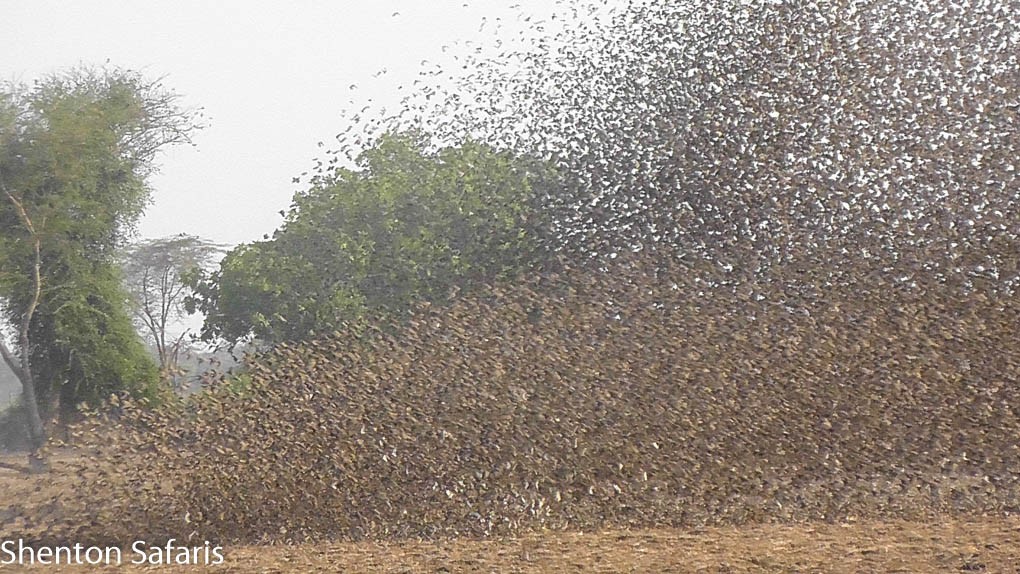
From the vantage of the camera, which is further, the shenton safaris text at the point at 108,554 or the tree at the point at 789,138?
the tree at the point at 789,138

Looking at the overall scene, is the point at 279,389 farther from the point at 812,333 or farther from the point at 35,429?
the point at 812,333

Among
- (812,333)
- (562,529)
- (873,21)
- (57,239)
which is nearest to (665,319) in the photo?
(812,333)

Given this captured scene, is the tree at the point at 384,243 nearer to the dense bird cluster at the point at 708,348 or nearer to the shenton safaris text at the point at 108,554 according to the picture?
the dense bird cluster at the point at 708,348

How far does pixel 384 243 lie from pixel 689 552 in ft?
11.0

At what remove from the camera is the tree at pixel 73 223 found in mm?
7176

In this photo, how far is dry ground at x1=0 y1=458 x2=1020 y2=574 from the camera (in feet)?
14.4

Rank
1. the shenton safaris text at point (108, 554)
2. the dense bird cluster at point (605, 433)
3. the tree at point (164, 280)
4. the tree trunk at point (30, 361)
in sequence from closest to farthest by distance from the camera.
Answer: the shenton safaris text at point (108, 554) < the dense bird cluster at point (605, 433) < the tree trunk at point (30, 361) < the tree at point (164, 280)

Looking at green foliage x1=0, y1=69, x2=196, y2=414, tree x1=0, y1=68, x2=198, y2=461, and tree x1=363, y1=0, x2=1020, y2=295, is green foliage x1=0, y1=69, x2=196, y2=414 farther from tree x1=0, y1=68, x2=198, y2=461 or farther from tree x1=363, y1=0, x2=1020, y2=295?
tree x1=363, y1=0, x2=1020, y2=295

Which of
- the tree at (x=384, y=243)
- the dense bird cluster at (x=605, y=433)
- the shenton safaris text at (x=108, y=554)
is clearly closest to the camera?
the shenton safaris text at (x=108, y=554)

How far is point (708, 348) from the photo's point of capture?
6.30 meters

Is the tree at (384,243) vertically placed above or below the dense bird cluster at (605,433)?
above

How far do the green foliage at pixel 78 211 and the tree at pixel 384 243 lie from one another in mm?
760

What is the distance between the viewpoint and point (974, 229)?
6.50 meters

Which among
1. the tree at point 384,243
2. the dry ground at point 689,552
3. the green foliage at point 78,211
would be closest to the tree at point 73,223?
the green foliage at point 78,211
